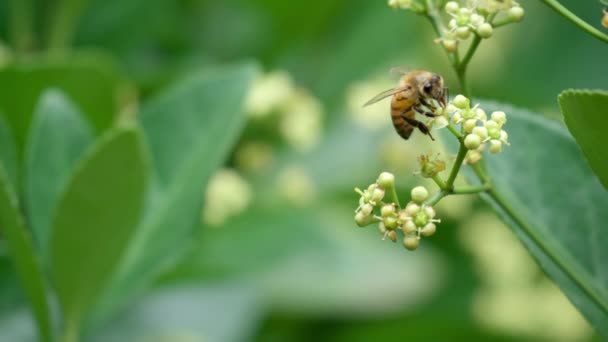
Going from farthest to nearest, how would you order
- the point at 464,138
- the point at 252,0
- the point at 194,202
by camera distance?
the point at 252,0
the point at 194,202
the point at 464,138

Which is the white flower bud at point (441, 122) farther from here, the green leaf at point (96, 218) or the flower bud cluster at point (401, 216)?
the green leaf at point (96, 218)

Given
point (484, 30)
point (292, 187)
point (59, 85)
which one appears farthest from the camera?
point (292, 187)

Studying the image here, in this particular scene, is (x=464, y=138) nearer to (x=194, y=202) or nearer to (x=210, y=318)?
(x=194, y=202)

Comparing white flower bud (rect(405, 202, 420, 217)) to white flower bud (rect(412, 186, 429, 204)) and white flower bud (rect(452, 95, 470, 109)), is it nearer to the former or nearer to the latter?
white flower bud (rect(412, 186, 429, 204))

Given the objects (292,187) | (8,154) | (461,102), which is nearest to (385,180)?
(461,102)

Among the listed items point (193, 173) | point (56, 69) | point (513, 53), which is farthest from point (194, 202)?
point (513, 53)

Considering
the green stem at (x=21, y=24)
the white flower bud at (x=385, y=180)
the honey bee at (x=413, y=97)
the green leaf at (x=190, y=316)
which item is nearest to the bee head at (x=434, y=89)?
the honey bee at (x=413, y=97)

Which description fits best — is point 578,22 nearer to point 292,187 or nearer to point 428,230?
point 428,230
